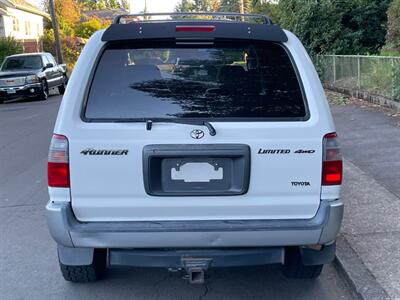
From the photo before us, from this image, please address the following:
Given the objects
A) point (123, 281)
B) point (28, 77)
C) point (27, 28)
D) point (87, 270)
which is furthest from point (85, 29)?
point (87, 270)

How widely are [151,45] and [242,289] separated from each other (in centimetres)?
197

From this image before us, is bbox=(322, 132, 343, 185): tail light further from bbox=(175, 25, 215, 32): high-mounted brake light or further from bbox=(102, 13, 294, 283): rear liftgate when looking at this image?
bbox=(175, 25, 215, 32): high-mounted brake light

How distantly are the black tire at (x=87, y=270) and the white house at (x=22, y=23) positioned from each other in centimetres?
3586

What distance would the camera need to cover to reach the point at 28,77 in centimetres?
2038

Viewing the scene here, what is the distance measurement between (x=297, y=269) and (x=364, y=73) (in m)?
11.8

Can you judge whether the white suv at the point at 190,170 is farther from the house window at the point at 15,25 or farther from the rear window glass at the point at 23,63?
the house window at the point at 15,25

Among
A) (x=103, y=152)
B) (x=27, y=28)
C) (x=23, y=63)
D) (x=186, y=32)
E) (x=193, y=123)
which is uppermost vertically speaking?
(x=27, y=28)

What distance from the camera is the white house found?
130 feet

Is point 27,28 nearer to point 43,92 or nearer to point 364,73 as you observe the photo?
point 43,92

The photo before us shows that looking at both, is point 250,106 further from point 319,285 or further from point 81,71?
point 319,285

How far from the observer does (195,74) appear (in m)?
3.78

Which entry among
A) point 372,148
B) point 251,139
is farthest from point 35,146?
point 251,139

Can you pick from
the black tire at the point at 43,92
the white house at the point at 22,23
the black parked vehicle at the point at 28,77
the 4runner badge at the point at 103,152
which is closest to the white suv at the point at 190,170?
the 4runner badge at the point at 103,152

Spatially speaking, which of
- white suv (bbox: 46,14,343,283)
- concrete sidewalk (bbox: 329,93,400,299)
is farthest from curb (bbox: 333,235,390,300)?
white suv (bbox: 46,14,343,283)
